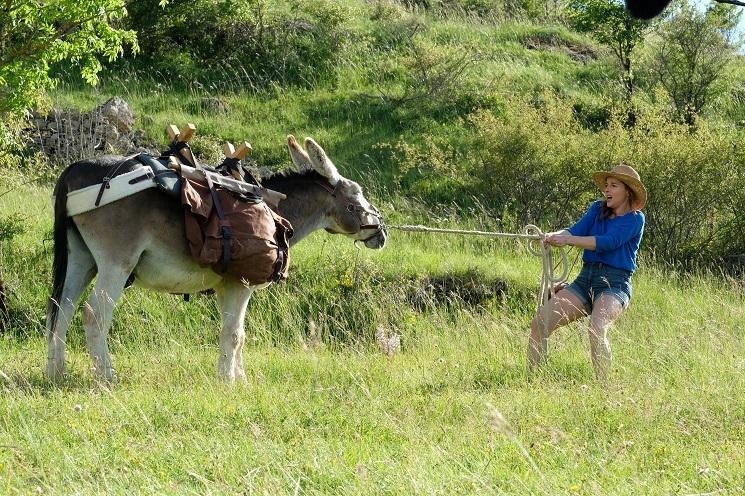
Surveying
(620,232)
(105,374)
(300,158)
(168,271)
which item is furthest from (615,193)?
(105,374)

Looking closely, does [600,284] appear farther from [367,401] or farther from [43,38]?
[43,38]

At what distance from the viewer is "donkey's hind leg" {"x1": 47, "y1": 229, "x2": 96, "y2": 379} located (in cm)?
804

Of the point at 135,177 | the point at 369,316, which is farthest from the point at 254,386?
the point at 369,316

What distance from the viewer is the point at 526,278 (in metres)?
12.7

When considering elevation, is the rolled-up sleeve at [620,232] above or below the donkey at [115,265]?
above

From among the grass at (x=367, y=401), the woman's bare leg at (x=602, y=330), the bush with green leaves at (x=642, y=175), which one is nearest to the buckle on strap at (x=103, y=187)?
the grass at (x=367, y=401)

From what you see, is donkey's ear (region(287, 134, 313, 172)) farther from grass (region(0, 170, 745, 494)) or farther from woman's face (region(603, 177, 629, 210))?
woman's face (region(603, 177, 629, 210))

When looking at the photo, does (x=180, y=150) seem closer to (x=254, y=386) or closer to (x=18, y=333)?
(x=254, y=386)

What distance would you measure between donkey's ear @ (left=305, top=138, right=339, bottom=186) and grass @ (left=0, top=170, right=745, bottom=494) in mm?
1625

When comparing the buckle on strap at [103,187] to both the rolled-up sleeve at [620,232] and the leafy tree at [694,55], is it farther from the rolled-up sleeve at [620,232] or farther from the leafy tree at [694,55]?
the leafy tree at [694,55]

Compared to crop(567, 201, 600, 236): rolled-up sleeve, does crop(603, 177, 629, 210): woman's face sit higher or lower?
higher

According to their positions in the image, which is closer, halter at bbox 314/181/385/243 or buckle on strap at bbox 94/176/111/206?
buckle on strap at bbox 94/176/111/206

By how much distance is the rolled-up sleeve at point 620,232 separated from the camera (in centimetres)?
800

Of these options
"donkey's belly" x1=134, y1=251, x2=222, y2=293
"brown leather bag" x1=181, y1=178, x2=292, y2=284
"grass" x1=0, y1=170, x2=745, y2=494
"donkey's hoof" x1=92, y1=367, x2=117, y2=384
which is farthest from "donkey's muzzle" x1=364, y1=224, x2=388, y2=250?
"donkey's hoof" x1=92, y1=367, x2=117, y2=384
